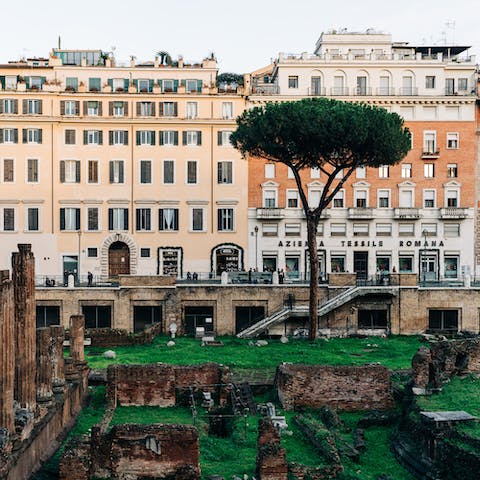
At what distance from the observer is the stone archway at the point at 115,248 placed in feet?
175

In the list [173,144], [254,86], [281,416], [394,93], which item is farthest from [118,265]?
[281,416]

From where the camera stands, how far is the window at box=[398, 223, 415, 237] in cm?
5453

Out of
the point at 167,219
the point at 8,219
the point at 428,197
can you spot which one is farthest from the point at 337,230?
the point at 8,219

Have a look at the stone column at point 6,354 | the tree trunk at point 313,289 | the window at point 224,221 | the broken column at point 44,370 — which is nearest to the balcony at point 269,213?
the window at point 224,221

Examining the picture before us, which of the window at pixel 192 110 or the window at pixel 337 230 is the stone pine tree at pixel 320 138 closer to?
the window at pixel 337 230

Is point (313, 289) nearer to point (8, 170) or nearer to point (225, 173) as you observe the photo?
point (225, 173)

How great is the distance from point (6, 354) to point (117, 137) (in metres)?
36.0

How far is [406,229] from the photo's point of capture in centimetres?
5456

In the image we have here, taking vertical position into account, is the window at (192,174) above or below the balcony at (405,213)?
above

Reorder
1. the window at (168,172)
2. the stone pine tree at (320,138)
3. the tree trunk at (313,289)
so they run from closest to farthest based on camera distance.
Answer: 1. the tree trunk at (313,289)
2. the stone pine tree at (320,138)
3. the window at (168,172)

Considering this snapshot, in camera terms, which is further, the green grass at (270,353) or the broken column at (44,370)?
the green grass at (270,353)

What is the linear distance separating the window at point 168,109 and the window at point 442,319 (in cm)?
2269

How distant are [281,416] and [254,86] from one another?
37.6m

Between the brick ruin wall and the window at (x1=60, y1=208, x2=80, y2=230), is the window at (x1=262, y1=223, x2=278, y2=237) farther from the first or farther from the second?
the brick ruin wall
